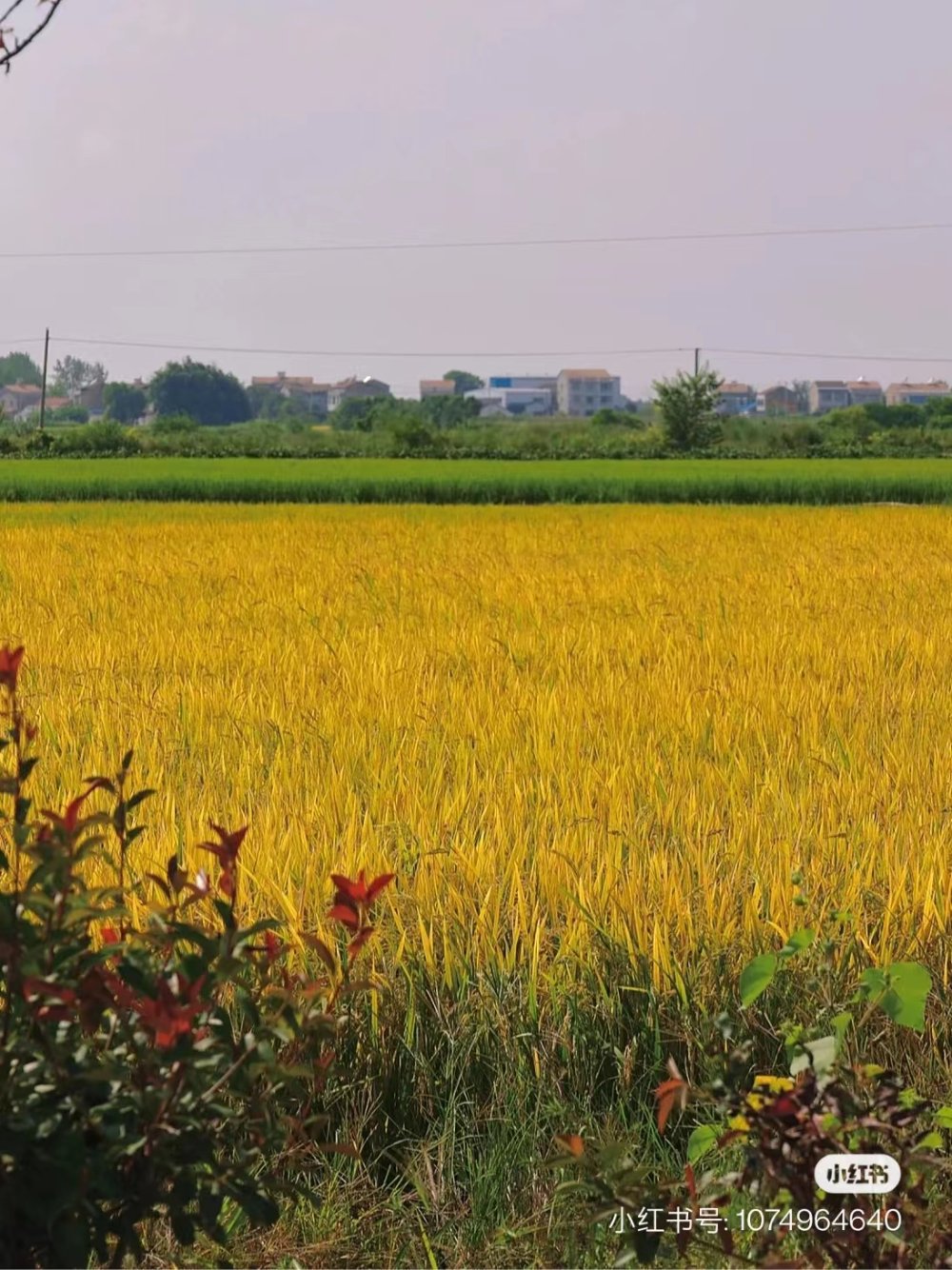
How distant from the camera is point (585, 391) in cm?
14462

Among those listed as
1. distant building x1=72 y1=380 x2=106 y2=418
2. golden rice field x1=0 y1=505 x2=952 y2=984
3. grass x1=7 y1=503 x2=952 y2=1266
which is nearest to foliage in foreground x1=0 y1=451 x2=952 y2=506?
golden rice field x1=0 y1=505 x2=952 y2=984

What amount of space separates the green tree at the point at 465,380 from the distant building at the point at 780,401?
29.3 meters

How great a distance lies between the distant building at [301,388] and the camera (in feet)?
437

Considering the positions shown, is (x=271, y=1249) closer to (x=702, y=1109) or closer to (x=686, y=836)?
(x=702, y=1109)

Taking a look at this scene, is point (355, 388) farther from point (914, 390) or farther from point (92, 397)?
point (914, 390)

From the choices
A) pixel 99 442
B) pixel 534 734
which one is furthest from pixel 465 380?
pixel 534 734

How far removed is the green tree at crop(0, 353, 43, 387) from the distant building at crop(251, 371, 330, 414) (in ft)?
124

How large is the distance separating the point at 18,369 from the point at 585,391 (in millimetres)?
75147

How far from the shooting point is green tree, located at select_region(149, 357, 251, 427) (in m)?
103

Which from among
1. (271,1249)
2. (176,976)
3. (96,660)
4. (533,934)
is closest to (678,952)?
(533,934)

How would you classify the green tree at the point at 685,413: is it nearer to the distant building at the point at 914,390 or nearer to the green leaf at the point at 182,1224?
the green leaf at the point at 182,1224

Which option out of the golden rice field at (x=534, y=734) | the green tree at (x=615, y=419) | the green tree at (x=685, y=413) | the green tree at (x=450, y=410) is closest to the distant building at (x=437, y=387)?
the green tree at (x=450, y=410)

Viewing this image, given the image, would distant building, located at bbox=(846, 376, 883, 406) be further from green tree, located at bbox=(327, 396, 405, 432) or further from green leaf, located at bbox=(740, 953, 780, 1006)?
green leaf, located at bbox=(740, 953, 780, 1006)

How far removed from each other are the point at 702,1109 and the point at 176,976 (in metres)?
1.05
